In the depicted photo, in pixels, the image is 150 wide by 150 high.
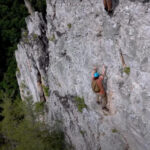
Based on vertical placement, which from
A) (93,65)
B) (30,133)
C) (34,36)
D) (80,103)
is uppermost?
(34,36)

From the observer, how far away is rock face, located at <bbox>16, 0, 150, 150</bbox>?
5920 millimetres

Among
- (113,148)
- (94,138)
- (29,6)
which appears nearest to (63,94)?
(94,138)

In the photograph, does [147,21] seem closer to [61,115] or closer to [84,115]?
[84,115]

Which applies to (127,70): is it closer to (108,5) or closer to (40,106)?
(108,5)

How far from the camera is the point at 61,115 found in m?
11.1

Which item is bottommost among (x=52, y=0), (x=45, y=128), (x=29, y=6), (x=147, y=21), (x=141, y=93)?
(x=45, y=128)

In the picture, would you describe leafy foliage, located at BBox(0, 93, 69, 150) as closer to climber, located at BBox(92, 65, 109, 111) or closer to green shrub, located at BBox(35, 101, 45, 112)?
green shrub, located at BBox(35, 101, 45, 112)

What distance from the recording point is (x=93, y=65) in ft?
24.9

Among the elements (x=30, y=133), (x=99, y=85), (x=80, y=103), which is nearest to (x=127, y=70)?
(x=99, y=85)

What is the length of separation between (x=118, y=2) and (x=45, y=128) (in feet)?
32.5

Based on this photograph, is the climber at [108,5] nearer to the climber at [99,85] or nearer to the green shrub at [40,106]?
the climber at [99,85]

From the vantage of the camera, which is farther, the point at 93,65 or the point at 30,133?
the point at 30,133

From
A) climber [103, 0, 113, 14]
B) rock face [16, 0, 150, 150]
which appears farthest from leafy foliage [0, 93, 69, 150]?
climber [103, 0, 113, 14]

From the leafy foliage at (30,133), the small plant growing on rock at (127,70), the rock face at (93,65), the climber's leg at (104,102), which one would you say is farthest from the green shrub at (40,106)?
the small plant growing on rock at (127,70)
